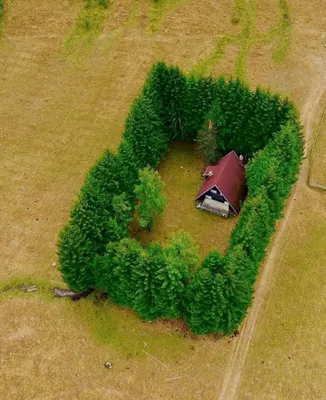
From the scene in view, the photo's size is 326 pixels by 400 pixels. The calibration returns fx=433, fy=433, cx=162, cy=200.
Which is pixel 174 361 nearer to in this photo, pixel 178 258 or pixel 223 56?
pixel 178 258

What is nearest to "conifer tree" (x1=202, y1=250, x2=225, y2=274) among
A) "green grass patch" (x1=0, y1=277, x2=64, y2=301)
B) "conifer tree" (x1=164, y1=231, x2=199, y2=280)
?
"conifer tree" (x1=164, y1=231, x2=199, y2=280)

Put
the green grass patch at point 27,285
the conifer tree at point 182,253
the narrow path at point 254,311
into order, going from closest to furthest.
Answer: the conifer tree at point 182,253 → the narrow path at point 254,311 → the green grass patch at point 27,285

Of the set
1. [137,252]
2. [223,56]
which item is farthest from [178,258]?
[223,56]

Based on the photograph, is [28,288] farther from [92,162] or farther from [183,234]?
[92,162]

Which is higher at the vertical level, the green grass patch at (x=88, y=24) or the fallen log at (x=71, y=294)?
the green grass patch at (x=88, y=24)

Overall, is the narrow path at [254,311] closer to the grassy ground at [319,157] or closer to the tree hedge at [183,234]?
the grassy ground at [319,157]

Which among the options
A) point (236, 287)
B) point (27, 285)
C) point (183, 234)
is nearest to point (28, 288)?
point (27, 285)

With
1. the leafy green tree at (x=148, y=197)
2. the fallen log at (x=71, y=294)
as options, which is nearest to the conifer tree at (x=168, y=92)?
the leafy green tree at (x=148, y=197)
